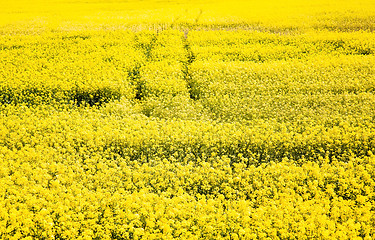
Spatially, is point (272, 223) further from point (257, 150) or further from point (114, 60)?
point (114, 60)

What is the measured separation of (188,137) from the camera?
830 cm

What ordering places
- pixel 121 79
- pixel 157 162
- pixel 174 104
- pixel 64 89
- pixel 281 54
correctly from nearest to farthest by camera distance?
pixel 157 162, pixel 174 104, pixel 64 89, pixel 121 79, pixel 281 54

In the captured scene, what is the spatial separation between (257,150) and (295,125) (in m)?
1.83

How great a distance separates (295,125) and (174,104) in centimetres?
410

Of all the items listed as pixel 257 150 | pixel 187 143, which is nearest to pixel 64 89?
pixel 187 143

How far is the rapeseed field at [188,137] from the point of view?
521 centimetres

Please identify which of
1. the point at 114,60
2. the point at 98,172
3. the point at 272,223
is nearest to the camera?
the point at 272,223

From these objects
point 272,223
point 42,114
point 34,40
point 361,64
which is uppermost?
point 34,40

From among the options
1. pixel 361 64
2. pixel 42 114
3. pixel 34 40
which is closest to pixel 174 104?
pixel 42 114

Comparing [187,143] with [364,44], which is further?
[364,44]

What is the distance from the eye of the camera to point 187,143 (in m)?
8.16

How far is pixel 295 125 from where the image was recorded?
9047 millimetres

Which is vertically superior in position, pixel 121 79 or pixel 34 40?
pixel 34 40

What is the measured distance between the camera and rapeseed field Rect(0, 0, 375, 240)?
17.1 feet
